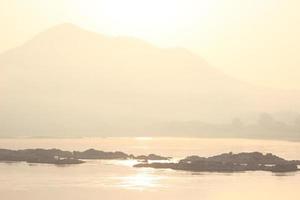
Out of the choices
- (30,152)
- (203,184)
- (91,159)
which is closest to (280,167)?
(203,184)

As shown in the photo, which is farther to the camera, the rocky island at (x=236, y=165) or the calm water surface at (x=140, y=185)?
the rocky island at (x=236, y=165)

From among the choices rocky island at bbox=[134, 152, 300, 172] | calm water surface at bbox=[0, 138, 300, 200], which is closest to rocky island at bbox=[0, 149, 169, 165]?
rocky island at bbox=[134, 152, 300, 172]

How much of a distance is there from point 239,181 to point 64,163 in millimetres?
43377

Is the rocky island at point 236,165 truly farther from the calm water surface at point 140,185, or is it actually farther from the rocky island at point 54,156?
the rocky island at point 54,156

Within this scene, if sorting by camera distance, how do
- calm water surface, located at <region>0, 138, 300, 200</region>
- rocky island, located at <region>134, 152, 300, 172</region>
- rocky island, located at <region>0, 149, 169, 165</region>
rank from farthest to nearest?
rocky island, located at <region>0, 149, 169, 165</region> → rocky island, located at <region>134, 152, 300, 172</region> → calm water surface, located at <region>0, 138, 300, 200</region>

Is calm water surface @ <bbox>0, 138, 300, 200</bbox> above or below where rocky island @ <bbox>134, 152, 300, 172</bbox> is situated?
below

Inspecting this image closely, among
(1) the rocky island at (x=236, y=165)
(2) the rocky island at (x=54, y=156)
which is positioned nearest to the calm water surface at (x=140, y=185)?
(1) the rocky island at (x=236, y=165)

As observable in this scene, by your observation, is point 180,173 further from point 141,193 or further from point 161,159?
point 161,159

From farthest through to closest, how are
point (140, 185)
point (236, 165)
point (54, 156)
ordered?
point (54, 156) < point (236, 165) < point (140, 185)

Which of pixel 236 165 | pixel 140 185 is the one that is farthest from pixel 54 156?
pixel 140 185

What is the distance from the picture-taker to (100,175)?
89875 mm

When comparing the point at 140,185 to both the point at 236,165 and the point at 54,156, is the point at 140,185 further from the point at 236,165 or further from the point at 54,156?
the point at 54,156

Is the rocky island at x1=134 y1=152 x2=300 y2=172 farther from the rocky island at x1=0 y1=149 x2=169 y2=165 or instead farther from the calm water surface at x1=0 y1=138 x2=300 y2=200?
the rocky island at x1=0 y1=149 x2=169 y2=165

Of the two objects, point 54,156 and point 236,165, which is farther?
point 54,156
